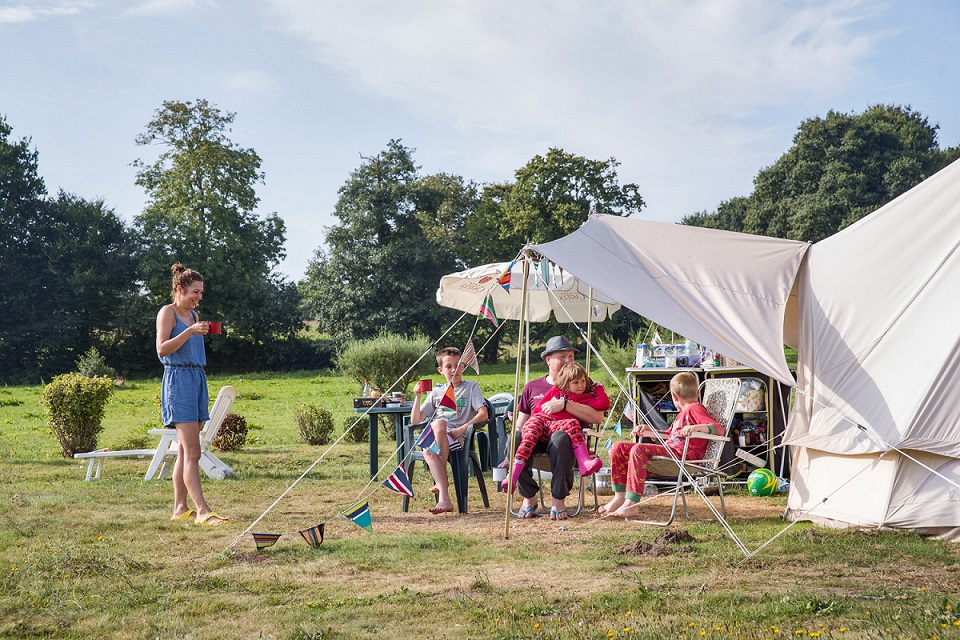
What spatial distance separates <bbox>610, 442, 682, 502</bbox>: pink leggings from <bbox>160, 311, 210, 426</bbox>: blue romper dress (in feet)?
9.23

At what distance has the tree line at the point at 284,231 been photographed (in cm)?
2900

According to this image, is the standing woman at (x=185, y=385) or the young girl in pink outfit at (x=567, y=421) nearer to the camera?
the standing woman at (x=185, y=385)

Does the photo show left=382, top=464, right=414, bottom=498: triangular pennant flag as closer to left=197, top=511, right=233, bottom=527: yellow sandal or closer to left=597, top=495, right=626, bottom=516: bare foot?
left=197, top=511, right=233, bottom=527: yellow sandal

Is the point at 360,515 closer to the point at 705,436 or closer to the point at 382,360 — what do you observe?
the point at 705,436

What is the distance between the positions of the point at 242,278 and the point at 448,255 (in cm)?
803

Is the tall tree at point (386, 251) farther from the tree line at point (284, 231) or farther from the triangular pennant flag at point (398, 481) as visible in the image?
the triangular pennant flag at point (398, 481)

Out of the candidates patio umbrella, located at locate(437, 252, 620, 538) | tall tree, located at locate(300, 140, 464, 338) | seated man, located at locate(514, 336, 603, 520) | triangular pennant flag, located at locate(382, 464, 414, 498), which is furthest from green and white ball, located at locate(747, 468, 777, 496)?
tall tree, located at locate(300, 140, 464, 338)

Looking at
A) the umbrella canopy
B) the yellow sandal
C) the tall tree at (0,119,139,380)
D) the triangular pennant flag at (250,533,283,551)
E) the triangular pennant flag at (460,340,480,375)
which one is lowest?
the yellow sandal

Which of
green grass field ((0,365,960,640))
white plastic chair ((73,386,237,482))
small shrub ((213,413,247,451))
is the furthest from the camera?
small shrub ((213,413,247,451))

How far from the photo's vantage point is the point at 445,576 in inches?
159

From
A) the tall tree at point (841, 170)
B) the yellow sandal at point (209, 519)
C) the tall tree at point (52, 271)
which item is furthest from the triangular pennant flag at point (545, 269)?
the tall tree at point (52, 271)

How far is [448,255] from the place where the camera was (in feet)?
112

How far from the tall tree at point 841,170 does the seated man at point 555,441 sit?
22.5 meters

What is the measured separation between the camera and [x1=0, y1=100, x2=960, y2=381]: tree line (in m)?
29.0
